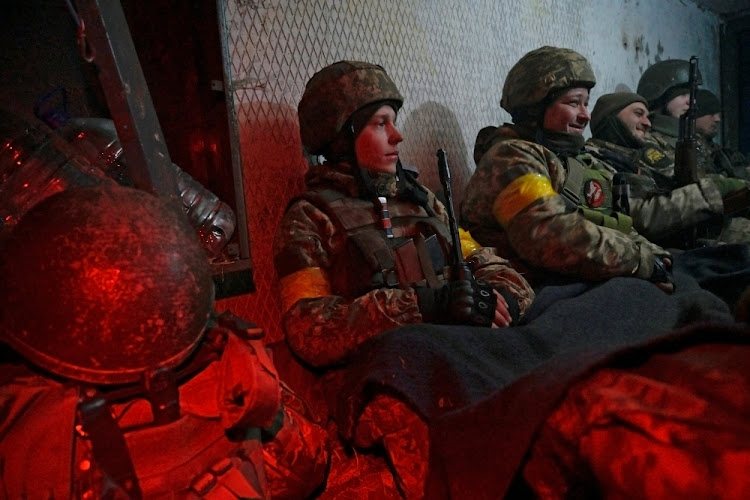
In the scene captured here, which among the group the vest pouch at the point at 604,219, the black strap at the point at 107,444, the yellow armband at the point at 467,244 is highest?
the black strap at the point at 107,444

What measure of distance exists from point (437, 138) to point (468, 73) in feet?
1.64

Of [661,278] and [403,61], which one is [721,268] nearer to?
[661,278]

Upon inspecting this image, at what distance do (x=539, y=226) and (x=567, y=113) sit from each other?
770 mm

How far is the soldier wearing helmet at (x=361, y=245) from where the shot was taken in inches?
61.2

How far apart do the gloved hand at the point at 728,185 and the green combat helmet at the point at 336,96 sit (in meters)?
2.14

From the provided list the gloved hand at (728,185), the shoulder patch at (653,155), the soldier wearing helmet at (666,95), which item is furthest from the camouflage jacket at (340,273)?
the soldier wearing helmet at (666,95)

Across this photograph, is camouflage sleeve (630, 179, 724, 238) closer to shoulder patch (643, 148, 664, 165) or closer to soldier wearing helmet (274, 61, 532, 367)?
shoulder patch (643, 148, 664, 165)

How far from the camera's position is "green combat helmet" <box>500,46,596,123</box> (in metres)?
2.52

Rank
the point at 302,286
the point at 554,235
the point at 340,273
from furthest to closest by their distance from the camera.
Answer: the point at 554,235 < the point at 340,273 < the point at 302,286

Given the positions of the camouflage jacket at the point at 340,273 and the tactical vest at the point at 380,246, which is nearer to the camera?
the camouflage jacket at the point at 340,273

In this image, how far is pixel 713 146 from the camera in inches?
175

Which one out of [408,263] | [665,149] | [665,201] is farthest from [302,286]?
[665,149]

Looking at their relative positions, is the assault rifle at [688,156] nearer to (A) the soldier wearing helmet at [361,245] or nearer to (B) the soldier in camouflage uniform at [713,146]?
(B) the soldier in camouflage uniform at [713,146]

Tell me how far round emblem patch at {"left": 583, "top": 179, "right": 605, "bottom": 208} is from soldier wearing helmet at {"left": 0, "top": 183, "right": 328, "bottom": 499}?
1887mm
